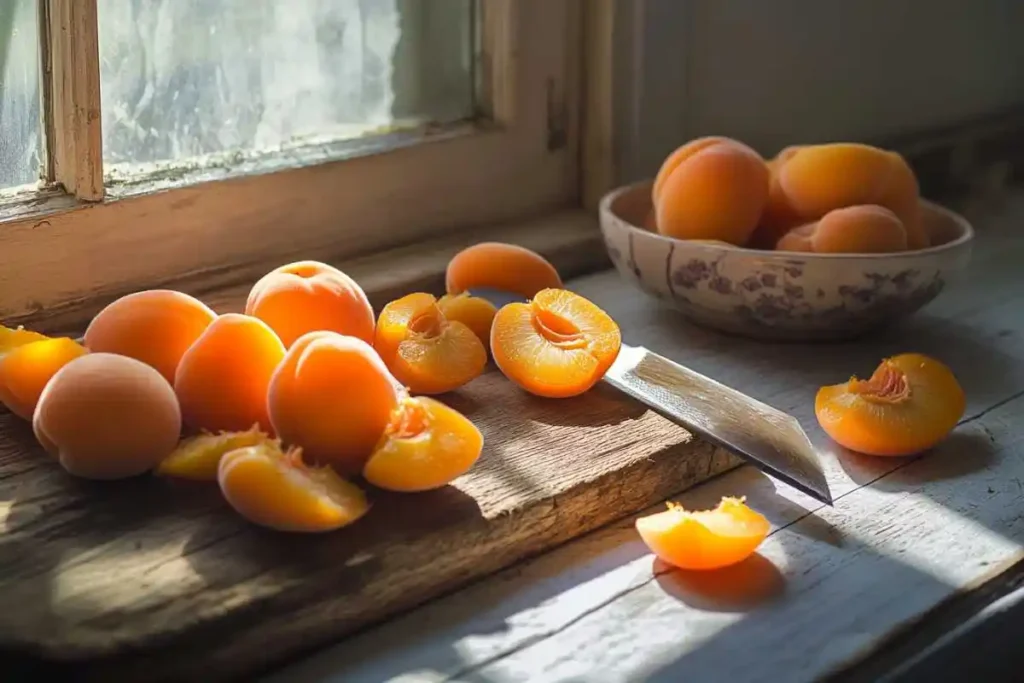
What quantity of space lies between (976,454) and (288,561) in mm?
459

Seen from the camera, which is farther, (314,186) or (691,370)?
(314,186)

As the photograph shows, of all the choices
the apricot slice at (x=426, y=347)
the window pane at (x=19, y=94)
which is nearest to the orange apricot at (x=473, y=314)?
the apricot slice at (x=426, y=347)

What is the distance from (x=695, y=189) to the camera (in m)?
0.96

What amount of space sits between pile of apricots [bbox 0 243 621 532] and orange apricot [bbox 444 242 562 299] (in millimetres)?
89

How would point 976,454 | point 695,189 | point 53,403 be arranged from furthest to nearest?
point 695,189 → point 976,454 → point 53,403

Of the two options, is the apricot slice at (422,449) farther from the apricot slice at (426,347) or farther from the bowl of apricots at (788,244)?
the bowl of apricots at (788,244)

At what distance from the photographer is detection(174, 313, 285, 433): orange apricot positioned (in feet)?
A: 2.38

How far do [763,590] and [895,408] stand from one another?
200mm

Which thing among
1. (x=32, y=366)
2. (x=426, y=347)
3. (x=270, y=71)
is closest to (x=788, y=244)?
(x=426, y=347)

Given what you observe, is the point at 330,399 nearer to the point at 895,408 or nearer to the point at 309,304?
the point at 309,304

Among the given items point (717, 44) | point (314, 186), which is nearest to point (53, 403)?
point (314, 186)

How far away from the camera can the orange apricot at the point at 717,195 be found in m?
0.96

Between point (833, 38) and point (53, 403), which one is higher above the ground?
point (833, 38)

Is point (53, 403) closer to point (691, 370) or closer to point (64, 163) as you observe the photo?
point (64, 163)
